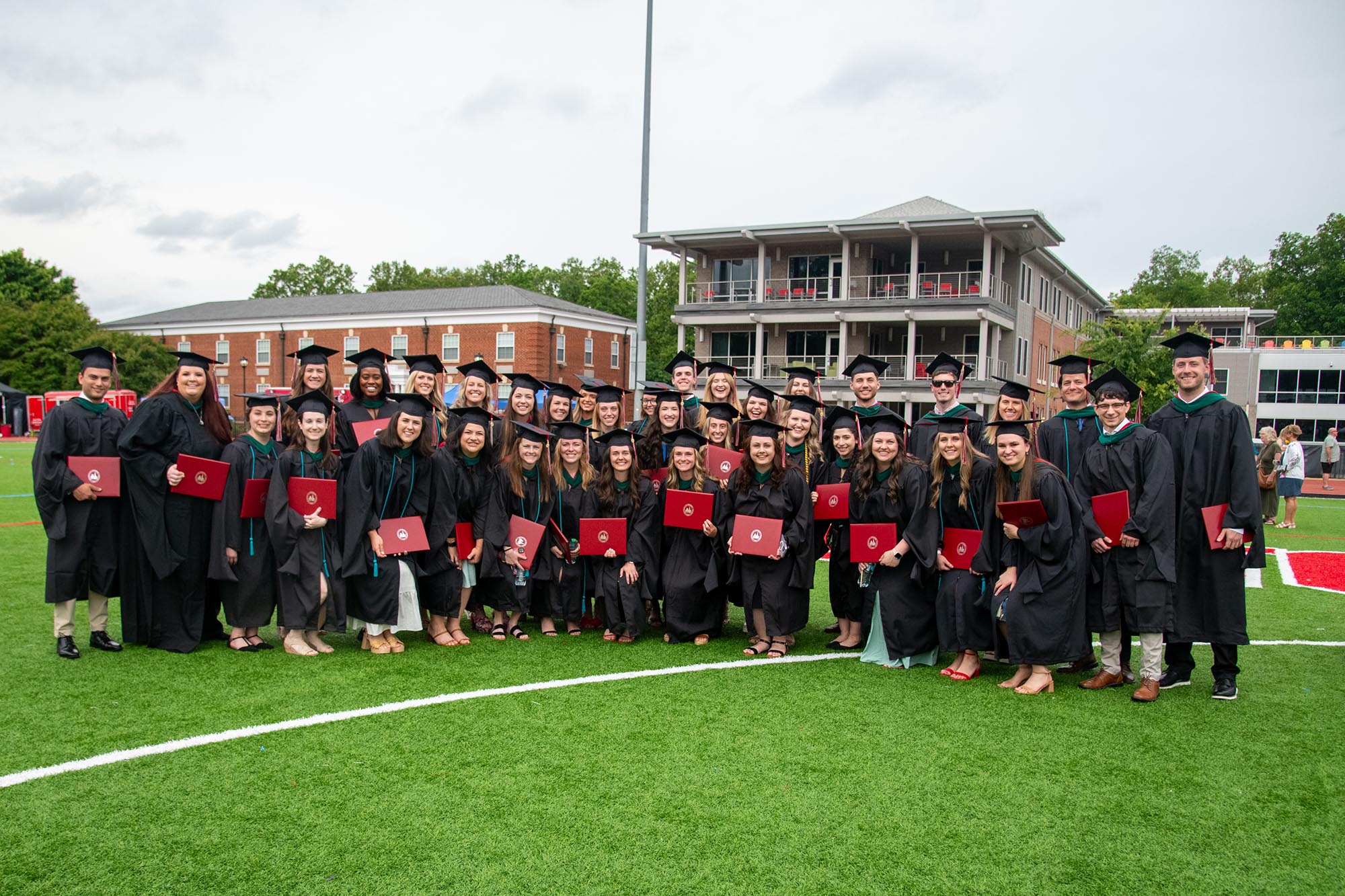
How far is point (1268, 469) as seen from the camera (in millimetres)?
15758

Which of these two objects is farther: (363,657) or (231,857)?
(363,657)

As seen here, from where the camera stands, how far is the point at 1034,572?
6.00 m

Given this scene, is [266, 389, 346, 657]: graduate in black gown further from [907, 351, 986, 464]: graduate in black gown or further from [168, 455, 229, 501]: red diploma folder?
[907, 351, 986, 464]: graduate in black gown

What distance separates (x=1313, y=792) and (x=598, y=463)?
5.49m

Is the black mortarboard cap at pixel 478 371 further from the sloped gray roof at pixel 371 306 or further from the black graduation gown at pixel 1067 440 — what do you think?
the sloped gray roof at pixel 371 306

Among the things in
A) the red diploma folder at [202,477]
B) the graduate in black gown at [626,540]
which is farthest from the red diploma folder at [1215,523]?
the red diploma folder at [202,477]

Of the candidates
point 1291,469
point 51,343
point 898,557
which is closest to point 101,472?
point 898,557

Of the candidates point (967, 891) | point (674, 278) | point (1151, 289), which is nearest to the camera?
point (967, 891)

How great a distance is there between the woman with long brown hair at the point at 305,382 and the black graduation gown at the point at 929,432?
15.2 ft

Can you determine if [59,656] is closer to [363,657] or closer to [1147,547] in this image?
[363,657]

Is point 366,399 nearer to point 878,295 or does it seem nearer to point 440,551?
point 440,551

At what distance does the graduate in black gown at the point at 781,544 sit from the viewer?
278 inches

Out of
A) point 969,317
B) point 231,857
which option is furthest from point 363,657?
point 969,317

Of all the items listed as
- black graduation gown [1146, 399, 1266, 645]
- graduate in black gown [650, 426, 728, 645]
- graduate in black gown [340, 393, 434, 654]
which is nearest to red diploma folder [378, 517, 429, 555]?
graduate in black gown [340, 393, 434, 654]
